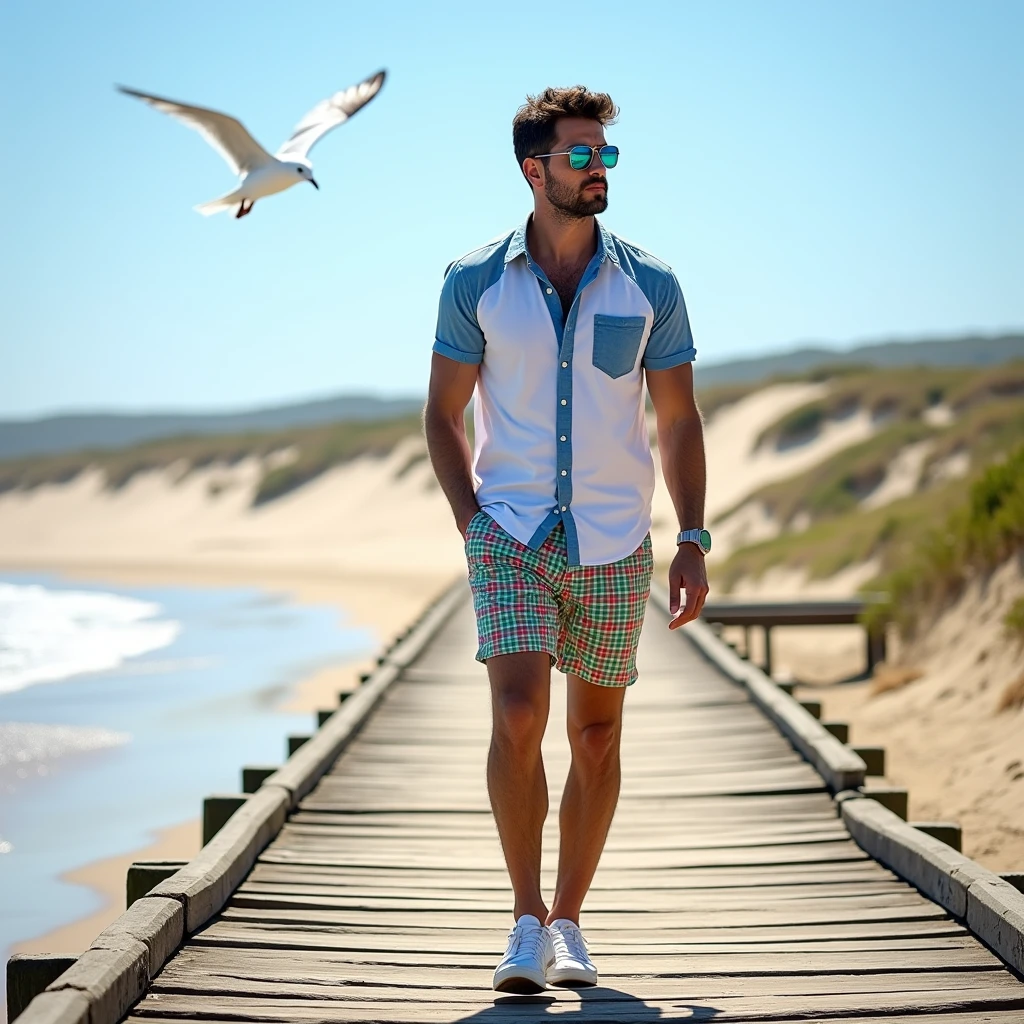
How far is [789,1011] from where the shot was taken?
3.55m

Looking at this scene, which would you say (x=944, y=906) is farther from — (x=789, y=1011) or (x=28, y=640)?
(x=28, y=640)

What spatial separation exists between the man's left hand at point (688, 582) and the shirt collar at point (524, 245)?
2.67ft

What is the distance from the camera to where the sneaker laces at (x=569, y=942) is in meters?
3.81

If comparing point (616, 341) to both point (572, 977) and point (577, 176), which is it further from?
point (572, 977)

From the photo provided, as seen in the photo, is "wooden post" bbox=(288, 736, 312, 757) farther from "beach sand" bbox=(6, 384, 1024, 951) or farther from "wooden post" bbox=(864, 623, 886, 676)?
"wooden post" bbox=(864, 623, 886, 676)

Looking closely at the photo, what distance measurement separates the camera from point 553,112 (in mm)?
3916

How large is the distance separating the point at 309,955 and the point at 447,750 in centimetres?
382

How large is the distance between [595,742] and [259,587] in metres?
33.8

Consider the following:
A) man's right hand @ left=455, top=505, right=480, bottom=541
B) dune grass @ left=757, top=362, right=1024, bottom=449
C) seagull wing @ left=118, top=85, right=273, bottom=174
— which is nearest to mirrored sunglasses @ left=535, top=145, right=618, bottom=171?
man's right hand @ left=455, top=505, right=480, bottom=541

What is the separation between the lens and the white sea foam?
1980 centimetres

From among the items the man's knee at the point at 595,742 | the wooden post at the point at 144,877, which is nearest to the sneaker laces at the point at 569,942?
Answer: the man's knee at the point at 595,742

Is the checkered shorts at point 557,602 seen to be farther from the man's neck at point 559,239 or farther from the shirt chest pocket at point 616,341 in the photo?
the man's neck at point 559,239

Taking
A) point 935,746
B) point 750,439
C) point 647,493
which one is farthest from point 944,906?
point 750,439

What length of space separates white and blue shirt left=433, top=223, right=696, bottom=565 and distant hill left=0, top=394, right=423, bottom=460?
509 feet
